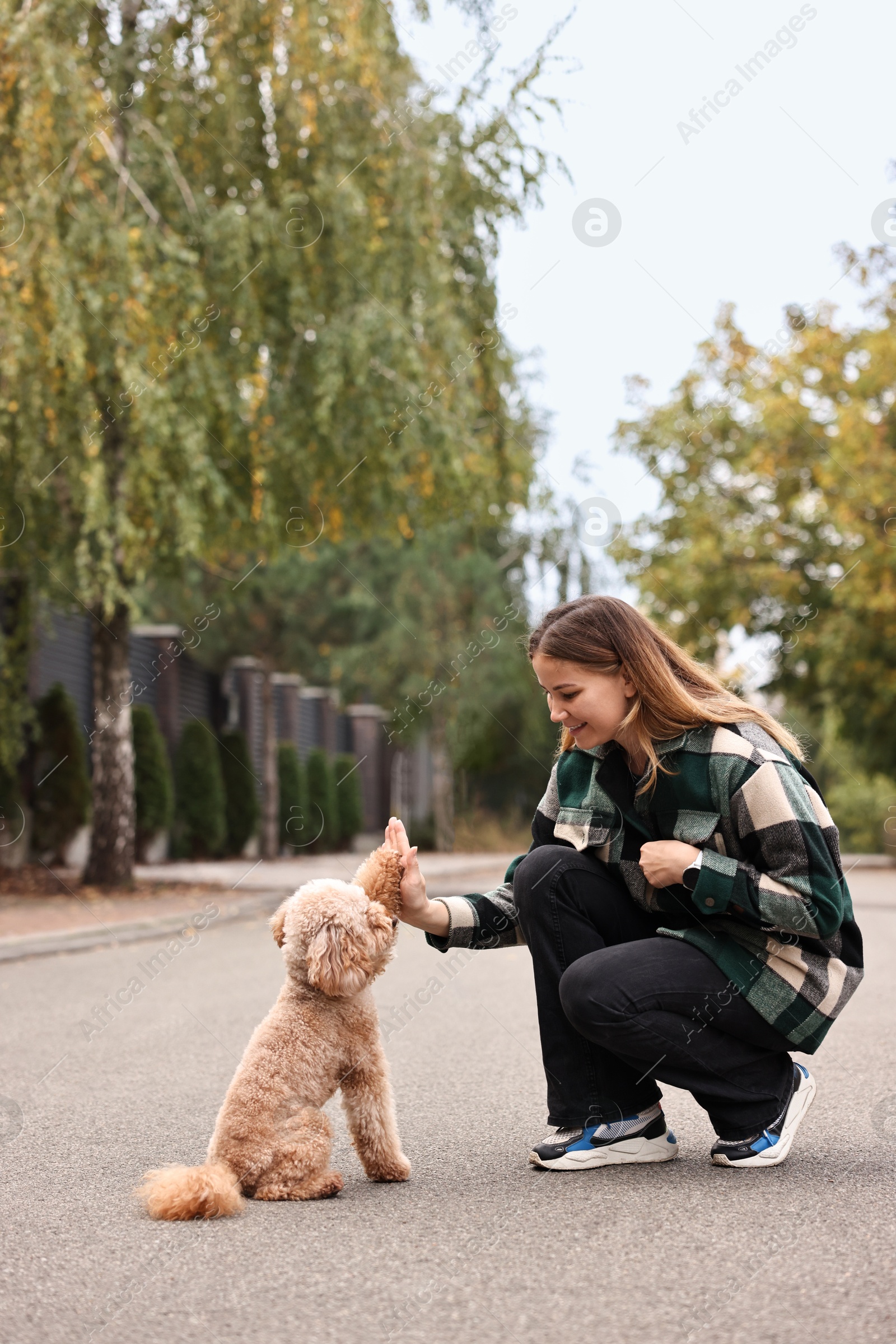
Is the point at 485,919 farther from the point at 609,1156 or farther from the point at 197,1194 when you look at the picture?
the point at 197,1194

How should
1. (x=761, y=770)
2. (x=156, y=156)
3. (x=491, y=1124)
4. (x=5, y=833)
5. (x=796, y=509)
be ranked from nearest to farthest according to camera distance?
1. (x=761, y=770)
2. (x=491, y=1124)
3. (x=156, y=156)
4. (x=5, y=833)
5. (x=796, y=509)

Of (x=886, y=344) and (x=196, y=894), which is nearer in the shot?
(x=196, y=894)

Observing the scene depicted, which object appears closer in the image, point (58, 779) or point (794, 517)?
point (58, 779)

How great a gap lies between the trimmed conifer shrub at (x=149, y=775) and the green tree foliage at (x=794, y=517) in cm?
1062

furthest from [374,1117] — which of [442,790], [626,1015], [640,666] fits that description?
[442,790]

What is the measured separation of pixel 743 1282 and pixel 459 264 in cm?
1371

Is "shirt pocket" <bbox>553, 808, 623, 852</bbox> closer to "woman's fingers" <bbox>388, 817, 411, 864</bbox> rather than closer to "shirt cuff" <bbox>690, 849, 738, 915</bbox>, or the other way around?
"shirt cuff" <bbox>690, 849, 738, 915</bbox>

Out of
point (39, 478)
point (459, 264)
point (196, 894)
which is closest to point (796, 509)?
point (459, 264)

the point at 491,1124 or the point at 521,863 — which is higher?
the point at 521,863

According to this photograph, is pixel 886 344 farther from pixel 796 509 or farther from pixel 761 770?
pixel 761 770

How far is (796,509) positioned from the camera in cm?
2702

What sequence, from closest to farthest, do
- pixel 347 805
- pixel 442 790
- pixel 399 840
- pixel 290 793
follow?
pixel 399 840 → pixel 290 793 → pixel 442 790 → pixel 347 805

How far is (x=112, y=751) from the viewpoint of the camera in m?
14.6

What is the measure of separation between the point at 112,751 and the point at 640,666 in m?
11.5
